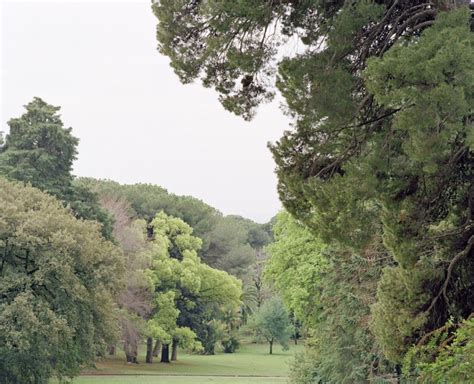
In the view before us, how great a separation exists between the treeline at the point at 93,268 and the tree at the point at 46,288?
0.12 feet

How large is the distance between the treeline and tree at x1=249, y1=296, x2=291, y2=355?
112 millimetres

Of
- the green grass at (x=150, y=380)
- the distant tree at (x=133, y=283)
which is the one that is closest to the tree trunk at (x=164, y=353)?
the distant tree at (x=133, y=283)

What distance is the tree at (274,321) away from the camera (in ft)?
177

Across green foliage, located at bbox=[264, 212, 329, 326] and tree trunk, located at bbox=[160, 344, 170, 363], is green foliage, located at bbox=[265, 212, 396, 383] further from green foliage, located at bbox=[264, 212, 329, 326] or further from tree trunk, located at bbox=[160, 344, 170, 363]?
tree trunk, located at bbox=[160, 344, 170, 363]

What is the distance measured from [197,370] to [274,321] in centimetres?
1327

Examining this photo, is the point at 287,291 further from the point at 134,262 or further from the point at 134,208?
the point at 134,208

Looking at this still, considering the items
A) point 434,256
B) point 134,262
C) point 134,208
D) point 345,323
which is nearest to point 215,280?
point 134,262

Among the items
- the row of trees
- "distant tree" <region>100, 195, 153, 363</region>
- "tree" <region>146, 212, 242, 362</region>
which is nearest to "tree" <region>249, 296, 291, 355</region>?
"tree" <region>146, 212, 242, 362</region>

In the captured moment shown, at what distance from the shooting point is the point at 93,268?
22.5 metres

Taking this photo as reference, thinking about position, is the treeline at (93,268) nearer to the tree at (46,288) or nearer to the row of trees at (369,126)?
the tree at (46,288)

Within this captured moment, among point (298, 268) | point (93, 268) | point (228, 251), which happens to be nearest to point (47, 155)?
point (93, 268)

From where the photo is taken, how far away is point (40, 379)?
21.7 metres

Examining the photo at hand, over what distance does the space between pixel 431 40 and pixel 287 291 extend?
53.4 feet

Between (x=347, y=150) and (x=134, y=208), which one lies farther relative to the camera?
(x=134, y=208)
